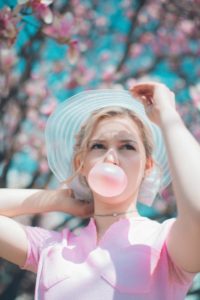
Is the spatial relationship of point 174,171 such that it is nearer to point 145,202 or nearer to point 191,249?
point 191,249

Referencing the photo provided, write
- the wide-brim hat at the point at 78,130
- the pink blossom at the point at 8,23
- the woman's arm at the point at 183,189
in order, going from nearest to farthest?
1. the woman's arm at the point at 183,189
2. the wide-brim hat at the point at 78,130
3. the pink blossom at the point at 8,23

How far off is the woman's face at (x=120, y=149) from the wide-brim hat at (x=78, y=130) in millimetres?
83

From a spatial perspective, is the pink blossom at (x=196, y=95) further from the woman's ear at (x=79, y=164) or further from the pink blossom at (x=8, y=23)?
the woman's ear at (x=79, y=164)

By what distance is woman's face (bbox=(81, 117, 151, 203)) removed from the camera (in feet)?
3.37

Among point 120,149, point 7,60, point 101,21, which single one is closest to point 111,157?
point 120,149

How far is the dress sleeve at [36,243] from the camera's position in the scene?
106 cm

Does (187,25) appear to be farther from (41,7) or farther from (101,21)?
(41,7)

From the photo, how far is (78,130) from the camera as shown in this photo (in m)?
1.21

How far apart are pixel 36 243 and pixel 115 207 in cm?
16

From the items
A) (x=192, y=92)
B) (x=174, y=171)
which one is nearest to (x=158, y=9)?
(x=192, y=92)

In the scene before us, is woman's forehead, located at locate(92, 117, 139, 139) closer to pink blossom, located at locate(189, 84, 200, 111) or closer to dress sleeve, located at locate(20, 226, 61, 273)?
dress sleeve, located at locate(20, 226, 61, 273)

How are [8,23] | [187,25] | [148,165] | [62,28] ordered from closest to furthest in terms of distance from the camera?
1. [148,165]
2. [8,23]
3. [62,28]
4. [187,25]

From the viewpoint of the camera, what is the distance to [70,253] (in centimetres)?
100

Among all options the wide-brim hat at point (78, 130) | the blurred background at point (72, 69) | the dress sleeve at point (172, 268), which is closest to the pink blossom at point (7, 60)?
the blurred background at point (72, 69)
